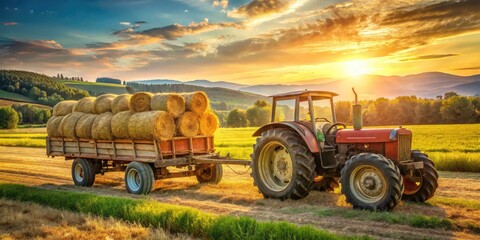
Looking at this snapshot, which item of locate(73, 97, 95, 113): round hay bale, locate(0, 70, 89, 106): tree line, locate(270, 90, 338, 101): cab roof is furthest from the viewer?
locate(0, 70, 89, 106): tree line

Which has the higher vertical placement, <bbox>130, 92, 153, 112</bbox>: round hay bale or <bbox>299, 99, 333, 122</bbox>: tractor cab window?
<bbox>130, 92, 153, 112</bbox>: round hay bale

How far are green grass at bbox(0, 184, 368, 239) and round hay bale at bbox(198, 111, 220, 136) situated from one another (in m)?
3.88

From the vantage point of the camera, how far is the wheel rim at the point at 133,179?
39.9 feet

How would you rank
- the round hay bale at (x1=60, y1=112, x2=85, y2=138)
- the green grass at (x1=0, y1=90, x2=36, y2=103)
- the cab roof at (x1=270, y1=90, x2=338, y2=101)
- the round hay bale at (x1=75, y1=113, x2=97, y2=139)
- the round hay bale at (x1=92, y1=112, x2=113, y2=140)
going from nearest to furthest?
the cab roof at (x1=270, y1=90, x2=338, y2=101) < the round hay bale at (x1=92, y1=112, x2=113, y2=140) < the round hay bale at (x1=75, y1=113, x2=97, y2=139) < the round hay bale at (x1=60, y1=112, x2=85, y2=138) < the green grass at (x1=0, y1=90, x2=36, y2=103)

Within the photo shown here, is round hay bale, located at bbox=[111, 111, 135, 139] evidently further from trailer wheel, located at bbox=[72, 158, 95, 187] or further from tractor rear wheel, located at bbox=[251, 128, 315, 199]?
tractor rear wheel, located at bbox=[251, 128, 315, 199]

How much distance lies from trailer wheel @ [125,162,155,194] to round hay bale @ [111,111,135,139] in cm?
91

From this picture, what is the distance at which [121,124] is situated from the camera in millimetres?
12336

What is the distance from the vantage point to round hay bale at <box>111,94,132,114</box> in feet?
42.2

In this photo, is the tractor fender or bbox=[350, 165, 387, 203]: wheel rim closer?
bbox=[350, 165, 387, 203]: wheel rim

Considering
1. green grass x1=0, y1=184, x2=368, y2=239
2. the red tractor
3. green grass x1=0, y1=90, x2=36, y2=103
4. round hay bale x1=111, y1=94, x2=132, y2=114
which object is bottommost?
green grass x1=0, y1=184, x2=368, y2=239

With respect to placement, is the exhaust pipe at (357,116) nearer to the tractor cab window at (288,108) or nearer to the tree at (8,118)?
the tractor cab window at (288,108)

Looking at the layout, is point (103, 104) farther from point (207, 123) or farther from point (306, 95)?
point (306, 95)

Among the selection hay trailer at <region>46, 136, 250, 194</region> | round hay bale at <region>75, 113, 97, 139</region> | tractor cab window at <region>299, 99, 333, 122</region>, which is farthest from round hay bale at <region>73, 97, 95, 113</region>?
tractor cab window at <region>299, 99, 333, 122</region>

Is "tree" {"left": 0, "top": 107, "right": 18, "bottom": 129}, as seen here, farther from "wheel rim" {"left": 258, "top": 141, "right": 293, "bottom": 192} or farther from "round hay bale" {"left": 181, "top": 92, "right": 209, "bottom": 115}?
"wheel rim" {"left": 258, "top": 141, "right": 293, "bottom": 192}
